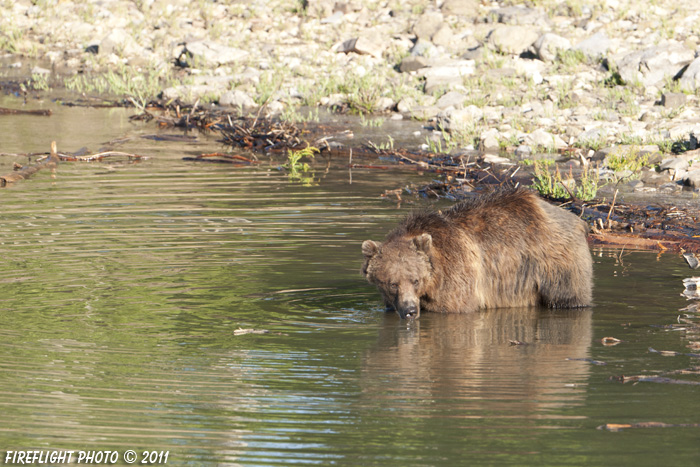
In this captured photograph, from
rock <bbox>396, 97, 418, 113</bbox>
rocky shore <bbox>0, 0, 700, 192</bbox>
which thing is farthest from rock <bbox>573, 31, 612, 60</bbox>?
rock <bbox>396, 97, 418, 113</bbox>

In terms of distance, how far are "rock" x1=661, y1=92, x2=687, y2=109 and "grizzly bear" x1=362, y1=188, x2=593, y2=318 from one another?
994 centimetres

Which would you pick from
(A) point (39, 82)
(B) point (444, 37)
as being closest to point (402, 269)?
(B) point (444, 37)

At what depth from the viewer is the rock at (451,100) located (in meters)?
20.1

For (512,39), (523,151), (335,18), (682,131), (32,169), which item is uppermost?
(335,18)

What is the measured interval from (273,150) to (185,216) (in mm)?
5546

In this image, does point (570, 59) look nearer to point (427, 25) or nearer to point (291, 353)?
point (427, 25)

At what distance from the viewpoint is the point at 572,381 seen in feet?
22.0

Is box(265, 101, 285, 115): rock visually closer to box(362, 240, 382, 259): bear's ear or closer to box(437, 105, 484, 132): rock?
box(437, 105, 484, 132): rock

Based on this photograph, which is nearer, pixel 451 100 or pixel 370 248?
pixel 370 248

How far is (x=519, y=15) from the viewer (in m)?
26.0

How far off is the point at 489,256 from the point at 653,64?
12.9 m

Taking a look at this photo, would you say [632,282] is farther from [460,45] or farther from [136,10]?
[136,10]

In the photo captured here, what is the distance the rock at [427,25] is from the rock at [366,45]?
1.00 meters

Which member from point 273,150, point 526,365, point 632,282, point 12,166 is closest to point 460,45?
point 273,150
